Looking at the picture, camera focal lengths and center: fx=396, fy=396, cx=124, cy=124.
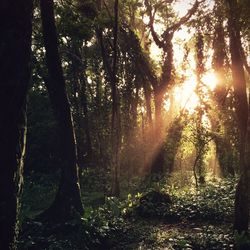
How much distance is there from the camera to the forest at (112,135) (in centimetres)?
379

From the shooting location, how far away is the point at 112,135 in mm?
19766

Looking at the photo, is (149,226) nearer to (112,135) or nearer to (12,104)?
(112,135)

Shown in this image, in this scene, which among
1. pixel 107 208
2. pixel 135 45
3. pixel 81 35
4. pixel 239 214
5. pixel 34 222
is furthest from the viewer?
pixel 135 45

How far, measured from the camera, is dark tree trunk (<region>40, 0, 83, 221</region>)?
498 inches

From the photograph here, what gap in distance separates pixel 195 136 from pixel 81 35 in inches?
489

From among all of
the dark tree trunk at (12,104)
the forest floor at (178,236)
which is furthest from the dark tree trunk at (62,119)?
the dark tree trunk at (12,104)

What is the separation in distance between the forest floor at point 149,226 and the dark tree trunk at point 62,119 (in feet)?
2.62

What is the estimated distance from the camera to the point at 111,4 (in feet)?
84.3

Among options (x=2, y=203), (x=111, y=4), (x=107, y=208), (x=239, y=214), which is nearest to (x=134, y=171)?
(x=111, y=4)

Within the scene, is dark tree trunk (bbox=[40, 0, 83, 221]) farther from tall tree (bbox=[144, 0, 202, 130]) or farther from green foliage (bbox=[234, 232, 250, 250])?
tall tree (bbox=[144, 0, 202, 130])

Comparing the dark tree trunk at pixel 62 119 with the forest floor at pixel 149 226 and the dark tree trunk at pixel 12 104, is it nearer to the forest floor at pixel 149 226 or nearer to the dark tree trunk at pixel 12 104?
the forest floor at pixel 149 226

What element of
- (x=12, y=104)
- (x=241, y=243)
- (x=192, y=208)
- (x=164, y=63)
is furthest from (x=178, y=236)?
(x=164, y=63)

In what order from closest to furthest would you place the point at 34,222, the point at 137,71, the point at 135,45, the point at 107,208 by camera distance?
the point at 34,222, the point at 107,208, the point at 135,45, the point at 137,71

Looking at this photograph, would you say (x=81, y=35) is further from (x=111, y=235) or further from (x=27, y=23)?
(x=27, y=23)
